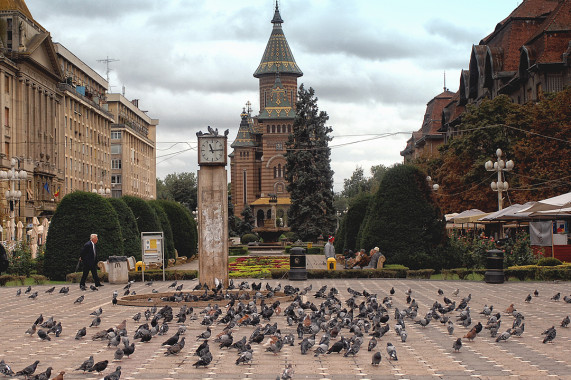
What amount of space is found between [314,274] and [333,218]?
48.5 m

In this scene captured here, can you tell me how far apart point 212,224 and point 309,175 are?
183ft

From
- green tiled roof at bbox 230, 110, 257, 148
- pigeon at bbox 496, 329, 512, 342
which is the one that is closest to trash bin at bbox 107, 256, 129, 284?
pigeon at bbox 496, 329, 512, 342

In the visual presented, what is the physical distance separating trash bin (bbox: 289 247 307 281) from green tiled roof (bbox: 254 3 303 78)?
11655cm

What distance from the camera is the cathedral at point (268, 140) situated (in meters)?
130

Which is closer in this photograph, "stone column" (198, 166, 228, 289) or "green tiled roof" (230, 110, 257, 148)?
"stone column" (198, 166, 228, 289)

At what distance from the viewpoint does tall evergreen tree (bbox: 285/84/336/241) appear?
75.3 metres

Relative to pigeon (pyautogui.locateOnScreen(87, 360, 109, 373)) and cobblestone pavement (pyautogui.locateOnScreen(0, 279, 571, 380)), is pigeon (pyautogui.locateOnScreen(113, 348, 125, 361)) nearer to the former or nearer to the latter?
cobblestone pavement (pyautogui.locateOnScreen(0, 279, 571, 380))

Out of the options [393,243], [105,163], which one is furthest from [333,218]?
[393,243]

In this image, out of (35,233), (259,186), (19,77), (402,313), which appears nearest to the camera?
(402,313)

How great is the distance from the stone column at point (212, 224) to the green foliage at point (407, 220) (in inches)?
389

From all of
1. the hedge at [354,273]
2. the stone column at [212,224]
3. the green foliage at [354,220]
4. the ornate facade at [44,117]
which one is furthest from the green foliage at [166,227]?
the stone column at [212,224]

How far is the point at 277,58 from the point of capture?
5610 inches

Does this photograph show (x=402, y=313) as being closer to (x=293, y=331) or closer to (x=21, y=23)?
(x=293, y=331)

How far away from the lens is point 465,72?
74.6 m
